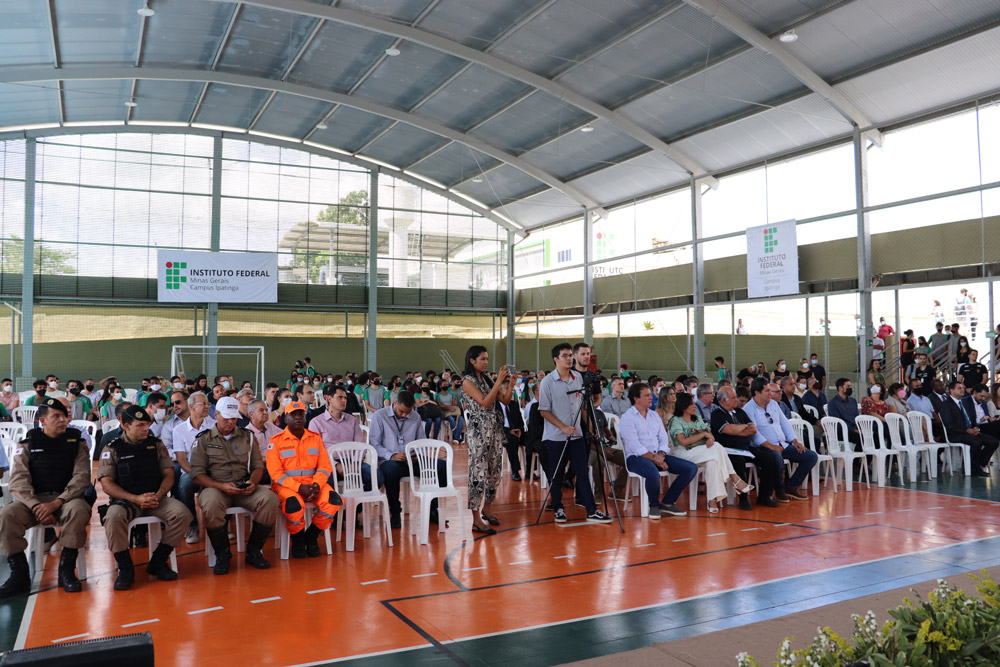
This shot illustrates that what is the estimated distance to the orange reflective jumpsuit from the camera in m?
5.57

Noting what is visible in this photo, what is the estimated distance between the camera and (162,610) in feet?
14.1

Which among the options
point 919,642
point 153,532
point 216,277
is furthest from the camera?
point 216,277

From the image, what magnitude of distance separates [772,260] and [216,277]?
620 inches

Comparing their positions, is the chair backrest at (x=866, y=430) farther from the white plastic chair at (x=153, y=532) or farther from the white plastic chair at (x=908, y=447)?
the white plastic chair at (x=153, y=532)

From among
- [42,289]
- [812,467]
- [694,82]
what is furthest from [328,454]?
[42,289]

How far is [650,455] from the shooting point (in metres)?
7.35

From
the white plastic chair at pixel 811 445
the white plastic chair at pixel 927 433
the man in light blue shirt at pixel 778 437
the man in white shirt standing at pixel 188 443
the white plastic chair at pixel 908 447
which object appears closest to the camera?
the man in white shirt standing at pixel 188 443

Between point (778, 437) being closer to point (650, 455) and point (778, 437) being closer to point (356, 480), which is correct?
point (650, 455)

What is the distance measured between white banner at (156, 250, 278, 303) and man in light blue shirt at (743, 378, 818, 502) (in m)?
17.2

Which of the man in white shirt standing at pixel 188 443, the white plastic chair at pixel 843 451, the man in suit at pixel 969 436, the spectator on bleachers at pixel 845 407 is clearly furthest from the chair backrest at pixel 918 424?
the man in white shirt standing at pixel 188 443

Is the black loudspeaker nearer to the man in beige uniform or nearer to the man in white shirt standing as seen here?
the man in beige uniform

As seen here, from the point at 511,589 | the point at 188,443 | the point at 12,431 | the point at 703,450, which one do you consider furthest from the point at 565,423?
the point at 12,431

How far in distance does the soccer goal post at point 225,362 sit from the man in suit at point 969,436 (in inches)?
702

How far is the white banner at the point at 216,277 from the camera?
68.7ft
